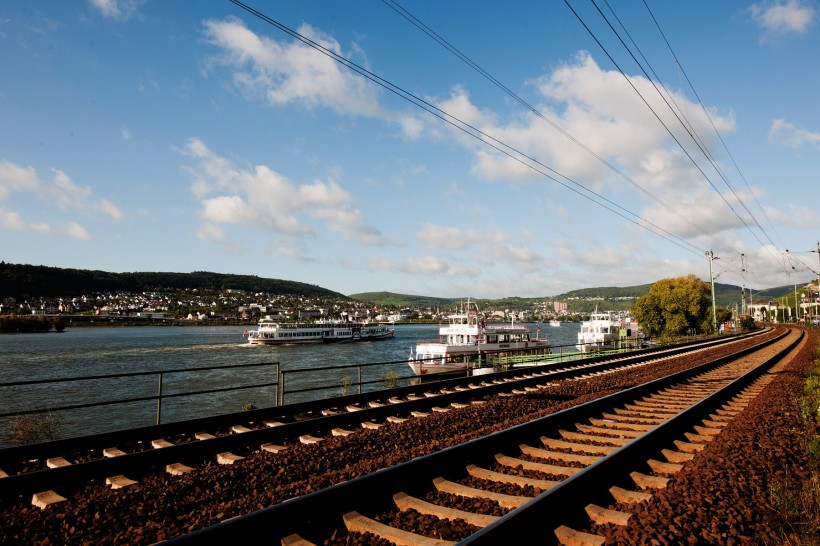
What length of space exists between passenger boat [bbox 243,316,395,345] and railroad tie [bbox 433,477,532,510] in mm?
97897

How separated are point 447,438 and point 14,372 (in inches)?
2318

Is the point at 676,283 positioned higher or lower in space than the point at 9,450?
higher

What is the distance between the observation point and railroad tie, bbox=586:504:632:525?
4559 millimetres

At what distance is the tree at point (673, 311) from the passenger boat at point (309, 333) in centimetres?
6347

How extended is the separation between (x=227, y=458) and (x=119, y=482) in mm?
1358

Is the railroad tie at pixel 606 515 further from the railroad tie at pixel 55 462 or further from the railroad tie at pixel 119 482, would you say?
the railroad tie at pixel 55 462

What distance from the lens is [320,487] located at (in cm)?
552

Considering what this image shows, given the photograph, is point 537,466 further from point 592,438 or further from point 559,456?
point 592,438

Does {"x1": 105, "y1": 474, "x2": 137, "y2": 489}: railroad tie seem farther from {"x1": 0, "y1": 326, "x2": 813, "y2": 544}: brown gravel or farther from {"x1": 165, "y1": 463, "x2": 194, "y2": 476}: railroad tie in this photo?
{"x1": 165, "y1": 463, "x2": 194, "y2": 476}: railroad tie

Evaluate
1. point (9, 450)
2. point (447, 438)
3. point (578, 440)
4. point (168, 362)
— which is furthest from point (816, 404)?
point (168, 362)

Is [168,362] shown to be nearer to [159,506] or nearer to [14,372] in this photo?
[14,372]

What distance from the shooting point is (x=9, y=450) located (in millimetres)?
6934

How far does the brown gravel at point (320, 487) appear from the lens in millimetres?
4551

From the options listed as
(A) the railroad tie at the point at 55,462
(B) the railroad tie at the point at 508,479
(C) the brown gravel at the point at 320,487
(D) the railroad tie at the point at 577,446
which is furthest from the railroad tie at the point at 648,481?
(A) the railroad tie at the point at 55,462
